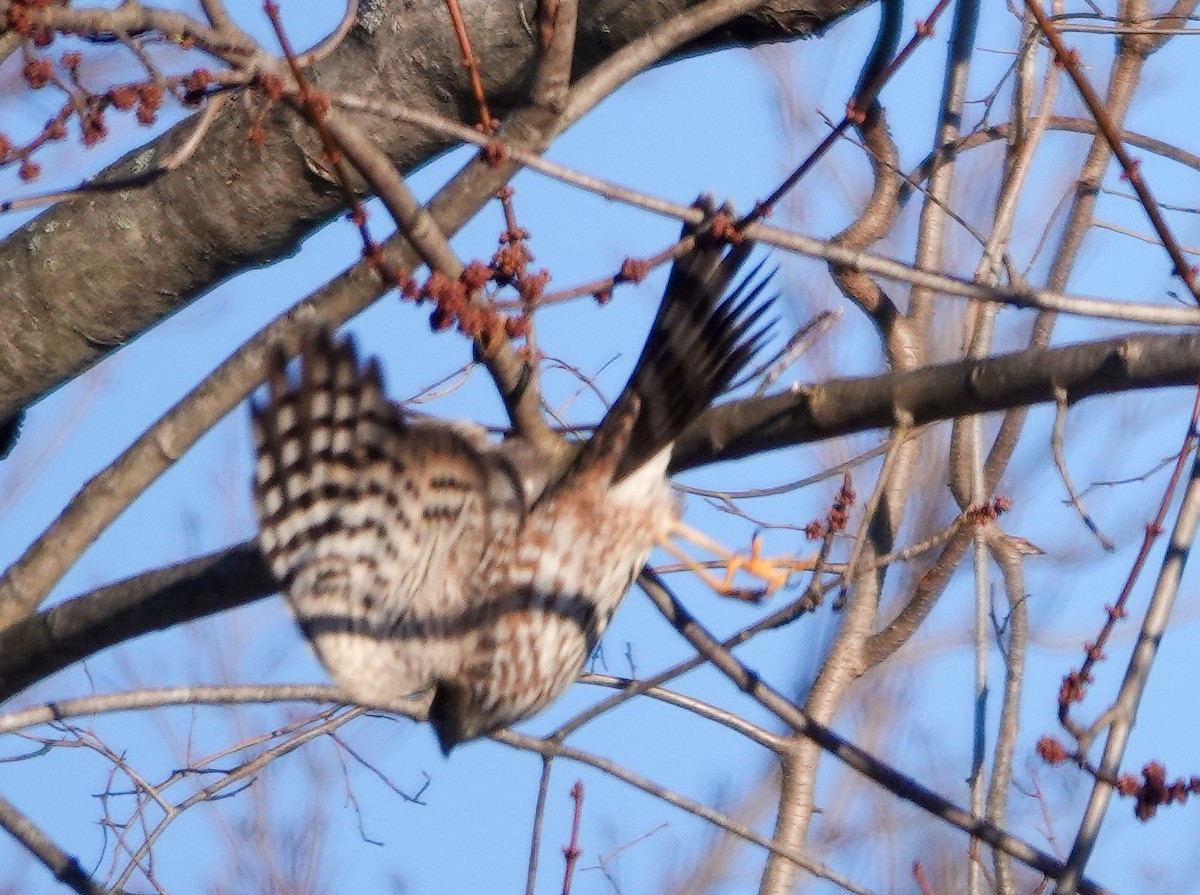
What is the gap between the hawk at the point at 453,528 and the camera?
8.61ft

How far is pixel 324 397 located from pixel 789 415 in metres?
0.83

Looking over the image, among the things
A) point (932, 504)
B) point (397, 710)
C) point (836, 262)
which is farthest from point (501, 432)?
point (932, 504)

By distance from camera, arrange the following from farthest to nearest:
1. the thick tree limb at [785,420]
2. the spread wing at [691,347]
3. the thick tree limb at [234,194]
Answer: the thick tree limb at [234,194] → the spread wing at [691,347] → the thick tree limb at [785,420]

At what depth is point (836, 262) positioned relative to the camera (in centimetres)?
189

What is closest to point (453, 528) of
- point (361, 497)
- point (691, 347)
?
point (361, 497)

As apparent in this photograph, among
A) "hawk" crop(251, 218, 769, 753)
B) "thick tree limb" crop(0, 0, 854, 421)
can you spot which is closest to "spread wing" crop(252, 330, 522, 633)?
"hawk" crop(251, 218, 769, 753)

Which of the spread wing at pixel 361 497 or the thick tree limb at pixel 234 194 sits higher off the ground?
the thick tree limb at pixel 234 194

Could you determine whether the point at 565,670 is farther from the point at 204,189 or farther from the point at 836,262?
the point at 836,262

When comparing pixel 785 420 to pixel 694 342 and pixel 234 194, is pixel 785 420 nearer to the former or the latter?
pixel 694 342

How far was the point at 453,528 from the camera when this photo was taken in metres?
2.88

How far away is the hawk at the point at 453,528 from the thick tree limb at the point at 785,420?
0.08 meters

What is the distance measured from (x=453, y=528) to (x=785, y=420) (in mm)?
854

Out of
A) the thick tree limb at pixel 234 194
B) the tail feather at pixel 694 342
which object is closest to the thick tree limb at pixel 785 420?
the tail feather at pixel 694 342

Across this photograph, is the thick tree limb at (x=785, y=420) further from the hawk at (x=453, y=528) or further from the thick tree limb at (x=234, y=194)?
the thick tree limb at (x=234, y=194)
